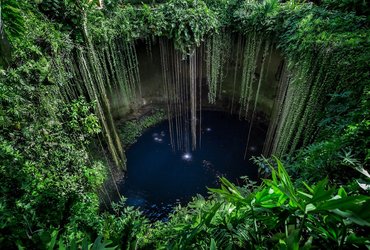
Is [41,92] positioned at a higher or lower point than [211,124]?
higher

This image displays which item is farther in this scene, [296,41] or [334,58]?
[296,41]

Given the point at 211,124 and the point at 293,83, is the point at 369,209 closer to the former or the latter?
the point at 293,83

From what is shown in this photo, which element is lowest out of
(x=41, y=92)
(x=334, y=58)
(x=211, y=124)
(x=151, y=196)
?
(x=151, y=196)

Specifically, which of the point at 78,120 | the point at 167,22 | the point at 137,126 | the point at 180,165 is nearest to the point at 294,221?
the point at 78,120

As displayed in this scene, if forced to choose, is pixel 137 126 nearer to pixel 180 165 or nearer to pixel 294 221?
pixel 180 165

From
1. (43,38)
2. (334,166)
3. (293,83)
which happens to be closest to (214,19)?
(293,83)

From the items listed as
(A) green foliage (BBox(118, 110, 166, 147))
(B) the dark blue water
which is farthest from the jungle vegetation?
(A) green foliage (BBox(118, 110, 166, 147))

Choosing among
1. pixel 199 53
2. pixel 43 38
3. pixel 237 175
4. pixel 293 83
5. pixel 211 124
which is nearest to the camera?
pixel 43 38
